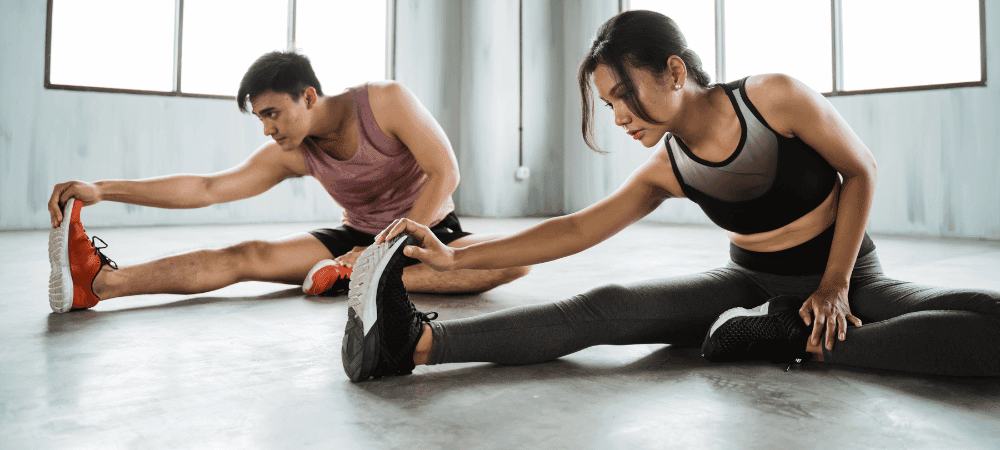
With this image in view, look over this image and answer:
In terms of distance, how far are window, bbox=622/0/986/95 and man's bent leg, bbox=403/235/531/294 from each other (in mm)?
3675

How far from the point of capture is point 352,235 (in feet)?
8.13

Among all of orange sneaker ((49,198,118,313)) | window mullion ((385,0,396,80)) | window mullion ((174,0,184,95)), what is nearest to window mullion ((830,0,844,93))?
window mullion ((385,0,396,80))

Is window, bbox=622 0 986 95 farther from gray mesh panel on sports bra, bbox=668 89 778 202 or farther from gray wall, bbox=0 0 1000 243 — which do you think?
gray mesh panel on sports bra, bbox=668 89 778 202

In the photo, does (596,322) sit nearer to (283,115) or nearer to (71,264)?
(283,115)

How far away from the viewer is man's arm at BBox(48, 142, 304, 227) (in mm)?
1958

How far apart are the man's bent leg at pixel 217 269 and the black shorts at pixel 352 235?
32 mm

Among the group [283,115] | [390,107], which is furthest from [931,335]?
[283,115]

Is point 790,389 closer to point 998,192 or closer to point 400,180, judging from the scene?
point 400,180

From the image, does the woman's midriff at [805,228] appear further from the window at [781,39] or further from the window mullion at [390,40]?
the window mullion at [390,40]

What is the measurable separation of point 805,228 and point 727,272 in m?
0.19

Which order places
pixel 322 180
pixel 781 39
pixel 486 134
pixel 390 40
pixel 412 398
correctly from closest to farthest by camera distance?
pixel 412 398
pixel 322 180
pixel 781 39
pixel 390 40
pixel 486 134

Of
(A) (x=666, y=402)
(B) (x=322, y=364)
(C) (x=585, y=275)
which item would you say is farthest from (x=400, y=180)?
(A) (x=666, y=402)

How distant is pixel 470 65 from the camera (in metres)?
7.16

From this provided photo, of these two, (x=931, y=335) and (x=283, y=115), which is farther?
(x=283, y=115)
